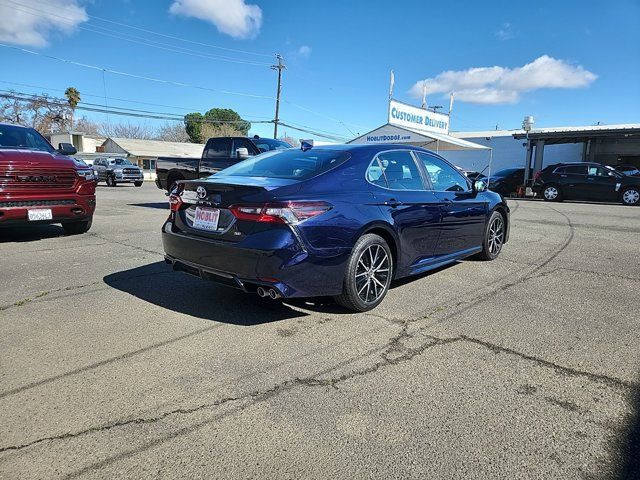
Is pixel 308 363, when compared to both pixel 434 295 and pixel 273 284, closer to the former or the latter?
pixel 273 284

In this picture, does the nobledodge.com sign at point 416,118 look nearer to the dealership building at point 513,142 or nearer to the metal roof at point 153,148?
the dealership building at point 513,142

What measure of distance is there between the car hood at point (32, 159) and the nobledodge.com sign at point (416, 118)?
2117 cm

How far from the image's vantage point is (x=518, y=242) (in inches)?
311

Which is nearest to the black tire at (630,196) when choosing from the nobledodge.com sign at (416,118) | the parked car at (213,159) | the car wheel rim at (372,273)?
the nobledodge.com sign at (416,118)

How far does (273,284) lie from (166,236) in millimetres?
1404

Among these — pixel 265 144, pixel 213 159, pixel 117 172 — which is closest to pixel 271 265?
pixel 265 144

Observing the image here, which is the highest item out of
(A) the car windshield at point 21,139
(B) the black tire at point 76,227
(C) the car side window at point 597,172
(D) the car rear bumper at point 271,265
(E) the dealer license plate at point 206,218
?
(C) the car side window at point 597,172

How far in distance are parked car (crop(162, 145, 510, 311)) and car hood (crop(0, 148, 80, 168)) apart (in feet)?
12.0

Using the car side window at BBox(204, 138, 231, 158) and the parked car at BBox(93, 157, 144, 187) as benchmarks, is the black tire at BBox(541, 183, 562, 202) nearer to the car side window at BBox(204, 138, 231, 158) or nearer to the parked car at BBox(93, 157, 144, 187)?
the car side window at BBox(204, 138, 231, 158)

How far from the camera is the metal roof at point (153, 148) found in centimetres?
5684

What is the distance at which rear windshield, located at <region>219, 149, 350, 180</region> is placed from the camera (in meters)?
4.01

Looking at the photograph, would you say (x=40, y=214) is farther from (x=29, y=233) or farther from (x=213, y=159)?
(x=213, y=159)

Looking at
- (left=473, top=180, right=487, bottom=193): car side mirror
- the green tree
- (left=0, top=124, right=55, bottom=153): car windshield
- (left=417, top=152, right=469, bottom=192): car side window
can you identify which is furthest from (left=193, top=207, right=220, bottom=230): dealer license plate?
the green tree

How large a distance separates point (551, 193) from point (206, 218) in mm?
18668
